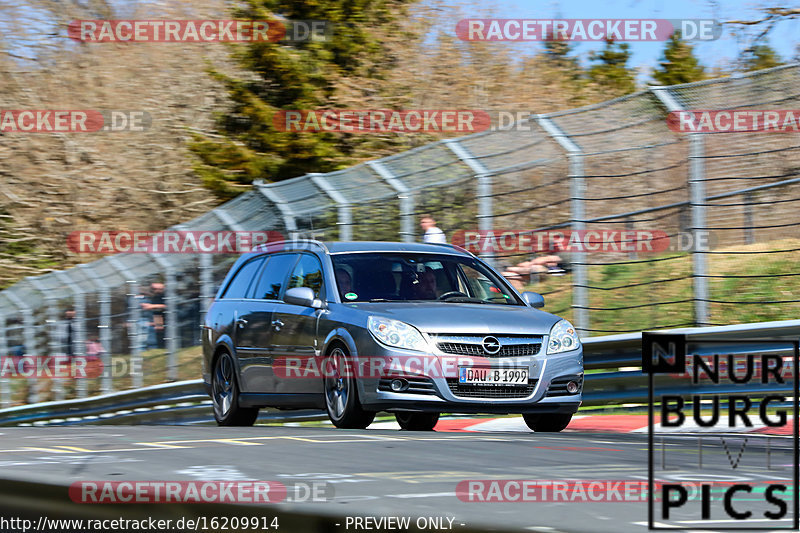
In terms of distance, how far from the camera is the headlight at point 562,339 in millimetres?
9508

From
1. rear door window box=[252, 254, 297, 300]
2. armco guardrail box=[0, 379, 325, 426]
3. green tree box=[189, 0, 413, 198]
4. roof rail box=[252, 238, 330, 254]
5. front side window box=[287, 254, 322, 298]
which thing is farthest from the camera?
green tree box=[189, 0, 413, 198]

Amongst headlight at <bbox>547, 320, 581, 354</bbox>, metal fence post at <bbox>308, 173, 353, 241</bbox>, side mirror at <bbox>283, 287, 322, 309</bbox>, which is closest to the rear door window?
side mirror at <bbox>283, 287, 322, 309</bbox>

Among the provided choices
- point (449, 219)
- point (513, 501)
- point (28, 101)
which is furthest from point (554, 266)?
point (28, 101)

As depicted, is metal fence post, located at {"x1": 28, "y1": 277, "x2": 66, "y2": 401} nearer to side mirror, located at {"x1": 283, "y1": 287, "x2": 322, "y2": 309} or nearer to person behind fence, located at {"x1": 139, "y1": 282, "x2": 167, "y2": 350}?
person behind fence, located at {"x1": 139, "y1": 282, "x2": 167, "y2": 350}

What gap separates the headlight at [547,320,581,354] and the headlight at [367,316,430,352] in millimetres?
1037

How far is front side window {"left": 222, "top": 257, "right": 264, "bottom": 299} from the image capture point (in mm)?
11797

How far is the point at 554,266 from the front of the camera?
14812mm

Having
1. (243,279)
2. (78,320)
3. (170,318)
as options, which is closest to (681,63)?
(78,320)

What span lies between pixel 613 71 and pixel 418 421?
35.1 meters

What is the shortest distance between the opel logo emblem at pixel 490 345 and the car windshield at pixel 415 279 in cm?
103

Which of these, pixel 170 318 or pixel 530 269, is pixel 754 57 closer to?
pixel 530 269

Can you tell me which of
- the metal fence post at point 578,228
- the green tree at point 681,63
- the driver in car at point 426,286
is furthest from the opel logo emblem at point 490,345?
the green tree at point 681,63

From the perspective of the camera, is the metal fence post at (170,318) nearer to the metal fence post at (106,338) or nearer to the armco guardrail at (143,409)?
the armco guardrail at (143,409)

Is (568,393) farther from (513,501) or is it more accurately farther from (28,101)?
(28,101)
